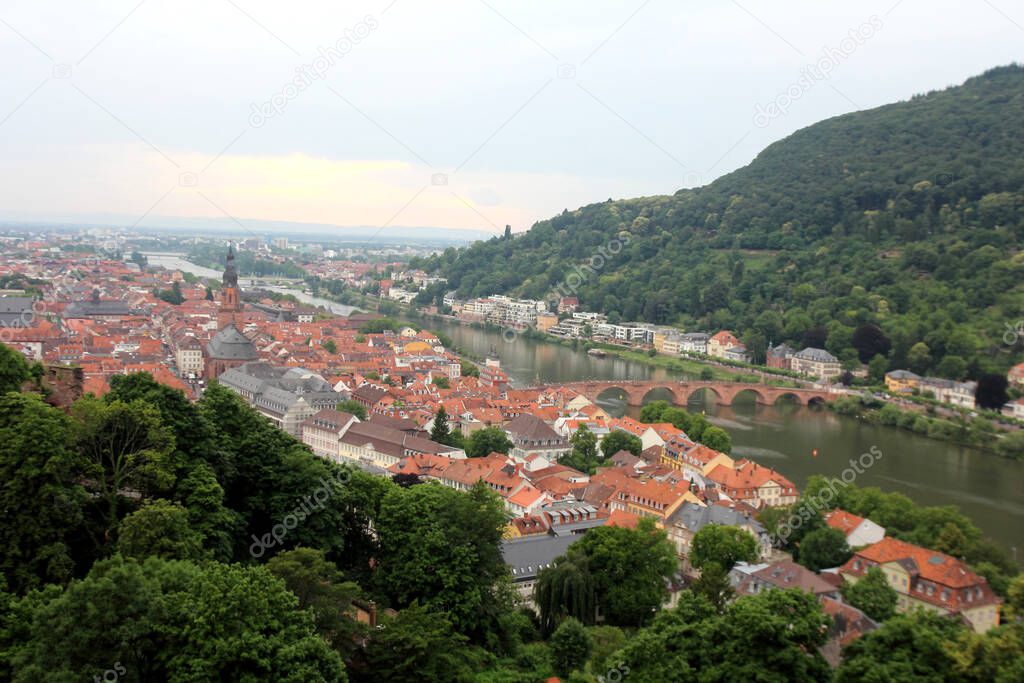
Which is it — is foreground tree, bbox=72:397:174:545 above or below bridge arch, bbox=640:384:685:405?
above

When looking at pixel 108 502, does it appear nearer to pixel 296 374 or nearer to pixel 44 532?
pixel 44 532

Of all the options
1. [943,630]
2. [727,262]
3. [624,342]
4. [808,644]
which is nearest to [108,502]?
[808,644]

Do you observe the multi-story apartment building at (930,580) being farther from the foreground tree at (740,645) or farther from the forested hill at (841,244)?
the forested hill at (841,244)

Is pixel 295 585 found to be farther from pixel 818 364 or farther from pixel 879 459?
Result: pixel 818 364

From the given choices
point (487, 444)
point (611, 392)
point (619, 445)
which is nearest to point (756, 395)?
point (611, 392)

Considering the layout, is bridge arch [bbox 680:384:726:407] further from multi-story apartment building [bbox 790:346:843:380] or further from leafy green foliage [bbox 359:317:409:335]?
leafy green foliage [bbox 359:317:409:335]

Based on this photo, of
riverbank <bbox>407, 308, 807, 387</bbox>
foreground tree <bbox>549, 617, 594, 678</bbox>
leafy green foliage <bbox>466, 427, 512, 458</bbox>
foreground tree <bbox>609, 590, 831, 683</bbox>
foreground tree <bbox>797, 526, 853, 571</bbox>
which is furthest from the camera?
riverbank <bbox>407, 308, 807, 387</bbox>

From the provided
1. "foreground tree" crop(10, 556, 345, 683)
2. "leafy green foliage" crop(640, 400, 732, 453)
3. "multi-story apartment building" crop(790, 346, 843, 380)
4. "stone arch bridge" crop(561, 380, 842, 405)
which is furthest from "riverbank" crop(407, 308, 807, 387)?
"foreground tree" crop(10, 556, 345, 683)
